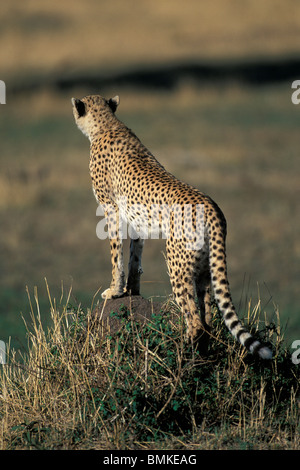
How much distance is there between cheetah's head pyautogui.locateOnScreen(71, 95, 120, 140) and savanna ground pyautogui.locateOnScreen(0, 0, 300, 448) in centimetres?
141

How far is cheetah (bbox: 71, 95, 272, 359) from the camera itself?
614 cm

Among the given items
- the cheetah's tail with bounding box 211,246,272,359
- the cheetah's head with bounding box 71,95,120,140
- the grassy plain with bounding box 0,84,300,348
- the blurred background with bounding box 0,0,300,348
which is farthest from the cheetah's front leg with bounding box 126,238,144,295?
the grassy plain with bounding box 0,84,300,348

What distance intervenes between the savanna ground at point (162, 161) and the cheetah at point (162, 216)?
33cm

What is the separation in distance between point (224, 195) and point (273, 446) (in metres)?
17.5

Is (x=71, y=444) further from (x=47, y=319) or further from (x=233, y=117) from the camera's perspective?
(x=233, y=117)

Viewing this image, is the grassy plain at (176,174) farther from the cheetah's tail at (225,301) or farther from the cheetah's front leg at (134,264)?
the cheetah's tail at (225,301)

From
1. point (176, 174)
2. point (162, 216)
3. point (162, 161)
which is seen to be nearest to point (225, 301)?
point (162, 216)

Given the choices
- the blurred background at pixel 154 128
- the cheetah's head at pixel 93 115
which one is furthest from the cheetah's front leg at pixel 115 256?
the cheetah's head at pixel 93 115

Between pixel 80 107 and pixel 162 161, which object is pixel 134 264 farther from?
pixel 162 161

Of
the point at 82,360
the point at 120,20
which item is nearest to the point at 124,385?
the point at 82,360

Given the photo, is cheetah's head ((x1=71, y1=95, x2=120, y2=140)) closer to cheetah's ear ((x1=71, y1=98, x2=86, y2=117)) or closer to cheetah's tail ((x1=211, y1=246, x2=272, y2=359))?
cheetah's ear ((x1=71, y1=98, x2=86, y2=117))

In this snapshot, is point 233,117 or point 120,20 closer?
point 233,117

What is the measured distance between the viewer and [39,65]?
40.2 meters

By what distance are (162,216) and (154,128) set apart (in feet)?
78.0
